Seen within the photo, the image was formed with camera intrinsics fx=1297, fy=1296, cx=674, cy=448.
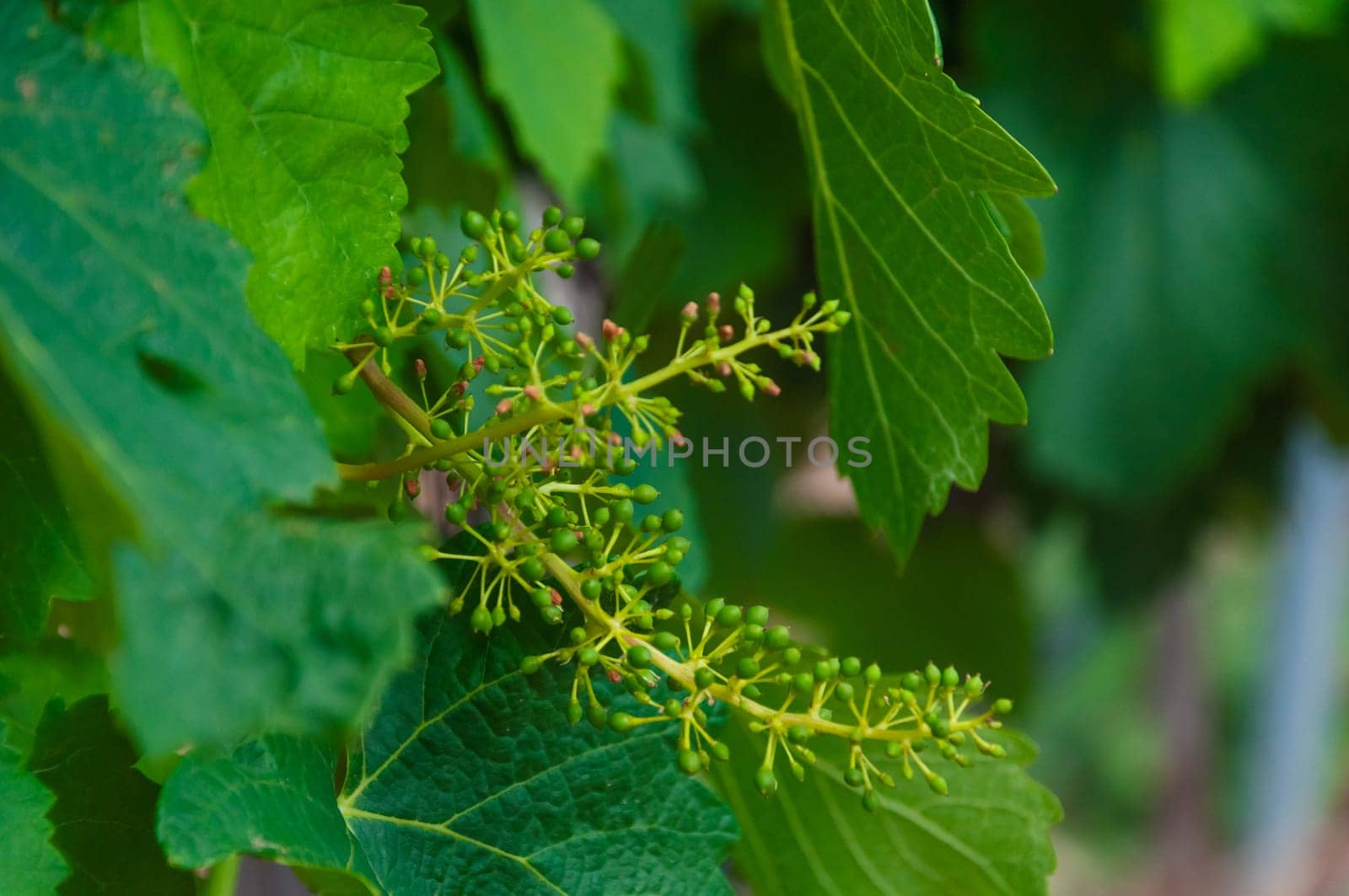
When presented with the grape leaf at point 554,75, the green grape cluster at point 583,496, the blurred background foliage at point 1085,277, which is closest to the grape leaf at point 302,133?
the green grape cluster at point 583,496

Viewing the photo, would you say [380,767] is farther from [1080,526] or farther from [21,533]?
[1080,526]

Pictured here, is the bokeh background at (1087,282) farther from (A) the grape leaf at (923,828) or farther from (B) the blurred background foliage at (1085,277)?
(A) the grape leaf at (923,828)

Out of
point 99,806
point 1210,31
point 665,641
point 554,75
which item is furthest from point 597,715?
point 1210,31

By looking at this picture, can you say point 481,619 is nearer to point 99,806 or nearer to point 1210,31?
→ point 99,806

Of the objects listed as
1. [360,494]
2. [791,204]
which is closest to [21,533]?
[360,494]

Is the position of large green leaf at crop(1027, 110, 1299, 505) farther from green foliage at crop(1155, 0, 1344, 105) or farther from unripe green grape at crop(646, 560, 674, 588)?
unripe green grape at crop(646, 560, 674, 588)

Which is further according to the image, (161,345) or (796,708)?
(796,708)

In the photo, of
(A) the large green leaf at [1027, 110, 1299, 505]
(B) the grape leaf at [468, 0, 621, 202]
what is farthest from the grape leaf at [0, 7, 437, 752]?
(A) the large green leaf at [1027, 110, 1299, 505]
